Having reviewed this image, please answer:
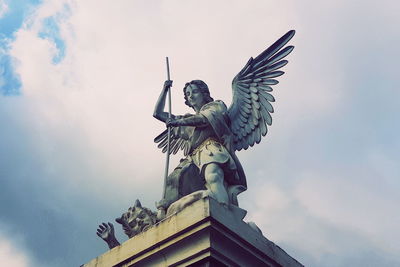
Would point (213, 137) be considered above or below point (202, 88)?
below

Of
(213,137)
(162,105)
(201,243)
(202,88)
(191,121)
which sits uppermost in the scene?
(202,88)

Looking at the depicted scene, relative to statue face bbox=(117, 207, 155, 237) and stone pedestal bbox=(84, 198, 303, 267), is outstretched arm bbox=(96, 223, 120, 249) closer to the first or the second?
statue face bbox=(117, 207, 155, 237)

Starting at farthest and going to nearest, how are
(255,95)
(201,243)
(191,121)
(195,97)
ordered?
(255,95) → (195,97) → (191,121) → (201,243)

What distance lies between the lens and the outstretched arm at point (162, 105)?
27.3 feet

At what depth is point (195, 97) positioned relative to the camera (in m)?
8.34

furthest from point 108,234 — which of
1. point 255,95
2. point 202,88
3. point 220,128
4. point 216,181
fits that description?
point 255,95

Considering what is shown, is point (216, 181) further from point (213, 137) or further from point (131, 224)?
point (131, 224)

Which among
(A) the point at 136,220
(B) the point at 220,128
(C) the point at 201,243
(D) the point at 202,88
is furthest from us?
(D) the point at 202,88

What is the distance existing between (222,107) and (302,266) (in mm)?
2763

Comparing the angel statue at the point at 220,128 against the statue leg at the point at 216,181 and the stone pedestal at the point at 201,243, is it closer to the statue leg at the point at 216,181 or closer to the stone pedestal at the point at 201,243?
the statue leg at the point at 216,181

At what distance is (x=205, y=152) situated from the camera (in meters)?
7.22

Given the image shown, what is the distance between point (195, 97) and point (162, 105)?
560 millimetres

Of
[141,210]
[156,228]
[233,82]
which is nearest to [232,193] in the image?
[141,210]

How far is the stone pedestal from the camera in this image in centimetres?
512
